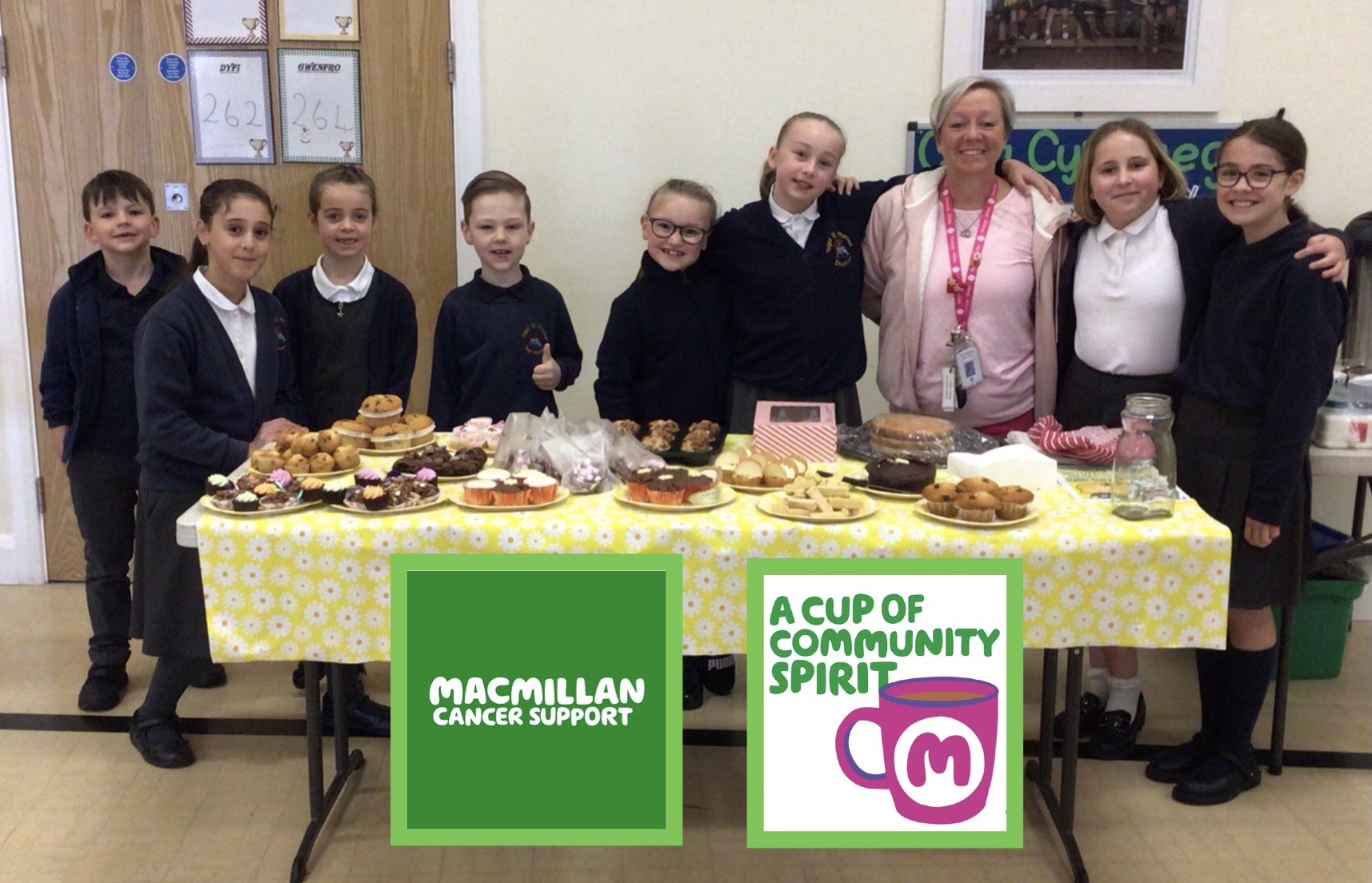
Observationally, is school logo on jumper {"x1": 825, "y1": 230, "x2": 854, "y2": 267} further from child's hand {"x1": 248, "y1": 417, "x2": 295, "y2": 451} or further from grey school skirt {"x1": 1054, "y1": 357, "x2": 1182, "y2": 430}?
child's hand {"x1": 248, "y1": 417, "x2": 295, "y2": 451}

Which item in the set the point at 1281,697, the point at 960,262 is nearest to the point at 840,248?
the point at 960,262

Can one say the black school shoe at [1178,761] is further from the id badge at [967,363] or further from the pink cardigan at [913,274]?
the id badge at [967,363]

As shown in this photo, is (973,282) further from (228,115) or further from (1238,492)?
(228,115)

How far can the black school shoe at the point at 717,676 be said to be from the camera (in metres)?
3.11

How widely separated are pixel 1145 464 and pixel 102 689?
2.60 m

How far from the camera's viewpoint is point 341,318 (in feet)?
9.71

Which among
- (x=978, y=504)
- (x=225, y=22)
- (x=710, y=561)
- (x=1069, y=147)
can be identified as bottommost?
(x=710, y=561)

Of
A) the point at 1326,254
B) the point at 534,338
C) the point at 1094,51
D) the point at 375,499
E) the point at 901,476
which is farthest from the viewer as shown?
the point at 1094,51

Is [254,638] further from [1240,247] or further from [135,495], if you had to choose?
[1240,247]

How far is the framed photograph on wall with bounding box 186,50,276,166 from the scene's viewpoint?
3.50m

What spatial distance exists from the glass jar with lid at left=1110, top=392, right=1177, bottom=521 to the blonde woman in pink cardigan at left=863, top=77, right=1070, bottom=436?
0.59 metres

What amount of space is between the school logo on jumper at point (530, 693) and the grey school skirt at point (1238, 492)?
1252mm

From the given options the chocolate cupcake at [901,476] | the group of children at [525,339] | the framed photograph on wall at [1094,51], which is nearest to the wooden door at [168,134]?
the group of children at [525,339]

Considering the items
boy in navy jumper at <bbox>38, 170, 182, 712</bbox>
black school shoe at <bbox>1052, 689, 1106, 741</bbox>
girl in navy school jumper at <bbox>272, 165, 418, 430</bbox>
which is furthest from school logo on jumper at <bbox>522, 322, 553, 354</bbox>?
black school shoe at <bbox>1052, 689, 1106, 741</bbox>
